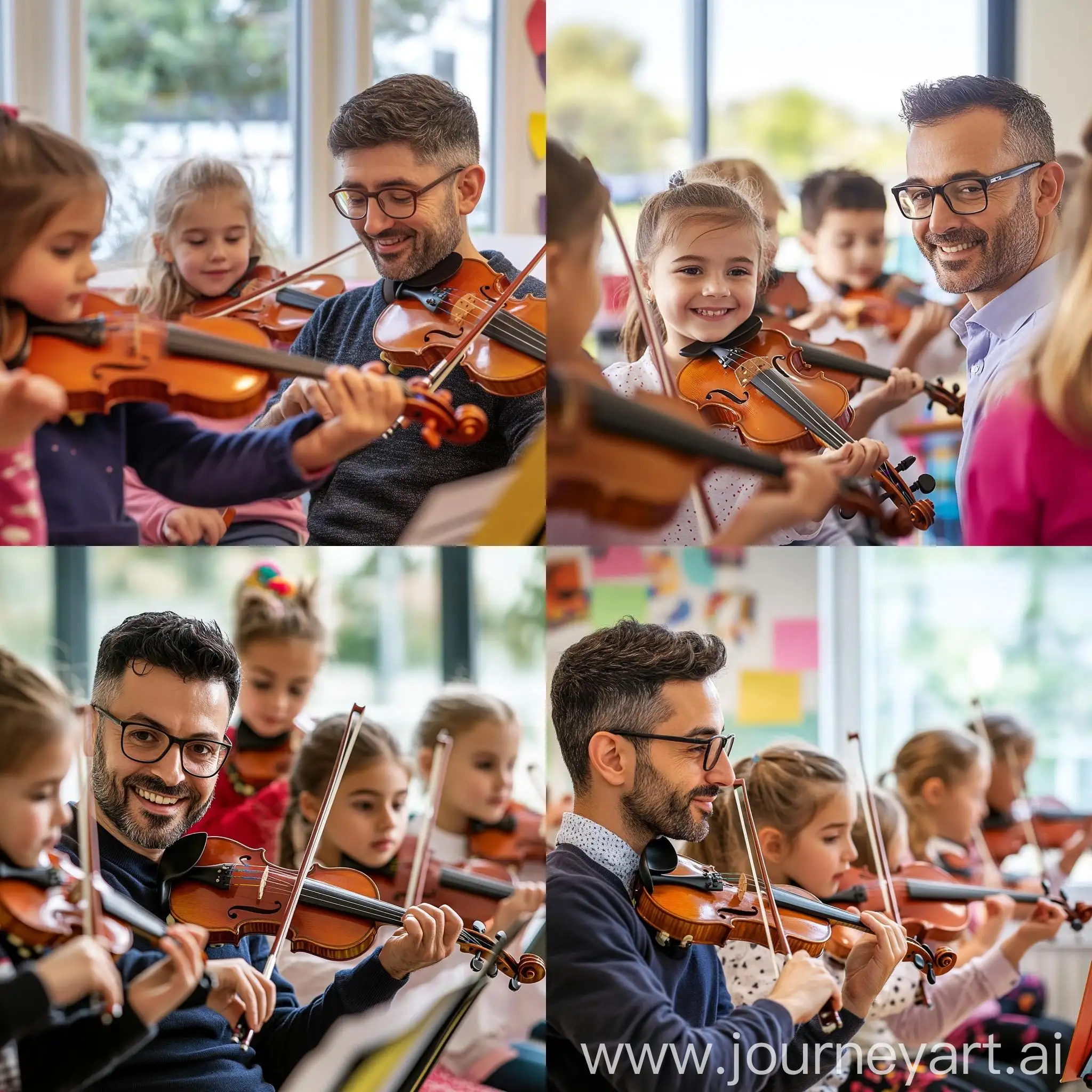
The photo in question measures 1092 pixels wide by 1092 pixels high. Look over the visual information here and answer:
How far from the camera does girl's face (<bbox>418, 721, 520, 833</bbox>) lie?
7.81 ft

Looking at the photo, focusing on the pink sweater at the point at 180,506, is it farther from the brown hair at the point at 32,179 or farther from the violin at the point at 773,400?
Answer: the violin at the point at 773,400

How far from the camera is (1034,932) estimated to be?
7.61 feet

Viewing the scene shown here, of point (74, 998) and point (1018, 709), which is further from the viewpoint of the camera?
point (1018, 709)

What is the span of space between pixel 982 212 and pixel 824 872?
1.10 metres

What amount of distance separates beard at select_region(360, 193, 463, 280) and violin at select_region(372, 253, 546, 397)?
1 centimetres

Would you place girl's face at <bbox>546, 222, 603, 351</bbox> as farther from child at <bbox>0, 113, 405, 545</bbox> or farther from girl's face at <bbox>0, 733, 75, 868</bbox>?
girl's face at <bbox>0, 733, 75, 868</bbox>

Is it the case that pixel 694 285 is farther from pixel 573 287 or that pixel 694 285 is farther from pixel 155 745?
pixel 155 745

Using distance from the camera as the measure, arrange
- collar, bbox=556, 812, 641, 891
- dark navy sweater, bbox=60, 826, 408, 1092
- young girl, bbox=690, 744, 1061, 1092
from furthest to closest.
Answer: young girl, bbox=690, 744, 1061, 1092 < collar, bbox=556, 812, 641, 891 < dark navy sweater, bbox=60, 826, 408, 1092

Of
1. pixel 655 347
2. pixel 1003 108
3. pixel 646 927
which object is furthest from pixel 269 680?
pixel 1003 108

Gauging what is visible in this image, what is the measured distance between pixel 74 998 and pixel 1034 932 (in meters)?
1.57

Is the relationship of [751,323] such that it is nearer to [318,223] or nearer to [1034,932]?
[318,223]

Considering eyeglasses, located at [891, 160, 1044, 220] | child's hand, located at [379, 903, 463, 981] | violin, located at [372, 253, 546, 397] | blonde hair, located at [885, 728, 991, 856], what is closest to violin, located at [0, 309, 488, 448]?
violin, located at [372, 253, 546, 397]

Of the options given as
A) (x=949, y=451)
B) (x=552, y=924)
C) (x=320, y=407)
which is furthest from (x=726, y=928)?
(x=320, y=407)

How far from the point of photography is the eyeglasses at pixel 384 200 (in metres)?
2.09
